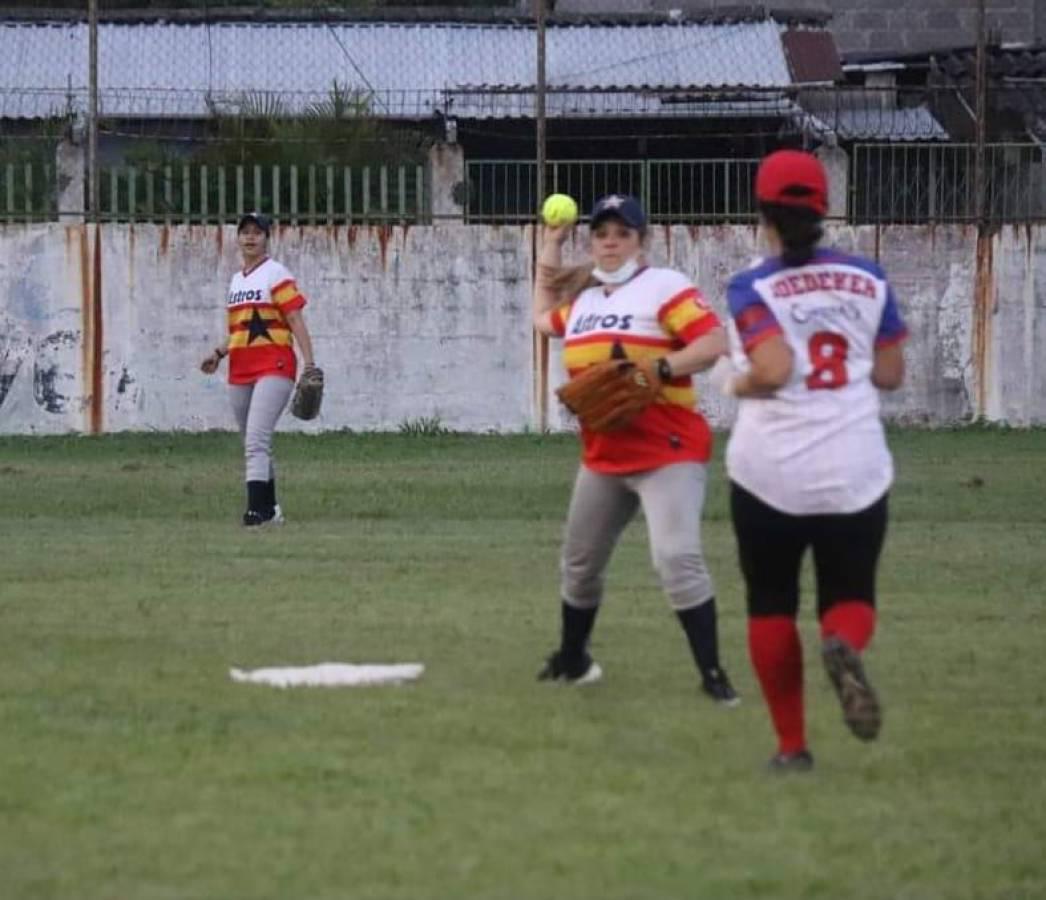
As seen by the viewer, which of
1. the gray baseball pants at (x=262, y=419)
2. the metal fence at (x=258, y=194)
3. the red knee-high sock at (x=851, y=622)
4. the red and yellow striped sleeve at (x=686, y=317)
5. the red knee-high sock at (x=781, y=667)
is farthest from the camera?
the metal fence at (x=258, y=194)

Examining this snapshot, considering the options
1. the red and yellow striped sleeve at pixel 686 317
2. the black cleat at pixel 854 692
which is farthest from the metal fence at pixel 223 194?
the black cleat at pixel 854 692

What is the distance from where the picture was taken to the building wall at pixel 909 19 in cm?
3431

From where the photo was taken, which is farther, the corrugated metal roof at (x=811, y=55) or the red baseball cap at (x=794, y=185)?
the corrugated metal roof at (x=811, y=55)

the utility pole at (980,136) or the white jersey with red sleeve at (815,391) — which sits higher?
the utility pole at (980,136)

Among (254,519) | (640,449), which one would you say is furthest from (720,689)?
(254,519)

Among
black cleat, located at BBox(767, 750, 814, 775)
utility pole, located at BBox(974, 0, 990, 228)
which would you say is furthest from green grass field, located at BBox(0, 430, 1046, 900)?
utility pole, located at BBox(974, 0, 990, 228)

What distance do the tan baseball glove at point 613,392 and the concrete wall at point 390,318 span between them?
14661 mm

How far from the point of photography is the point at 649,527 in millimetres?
9055

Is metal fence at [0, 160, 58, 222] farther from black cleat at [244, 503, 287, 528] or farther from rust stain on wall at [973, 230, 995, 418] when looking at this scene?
rust stain on wall at [973, 230, 995, 418]

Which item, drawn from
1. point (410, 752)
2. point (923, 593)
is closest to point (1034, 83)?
point (923, 593)

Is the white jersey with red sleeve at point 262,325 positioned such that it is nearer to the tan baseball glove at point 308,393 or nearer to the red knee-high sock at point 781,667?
the tan baseball glove at point 308,393

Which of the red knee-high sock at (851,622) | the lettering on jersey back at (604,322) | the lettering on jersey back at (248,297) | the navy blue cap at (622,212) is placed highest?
the navy blue cap at (622,212)

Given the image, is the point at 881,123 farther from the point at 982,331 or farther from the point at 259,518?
the point at 259,518

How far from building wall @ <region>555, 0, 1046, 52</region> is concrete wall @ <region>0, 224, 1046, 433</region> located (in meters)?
10.8
